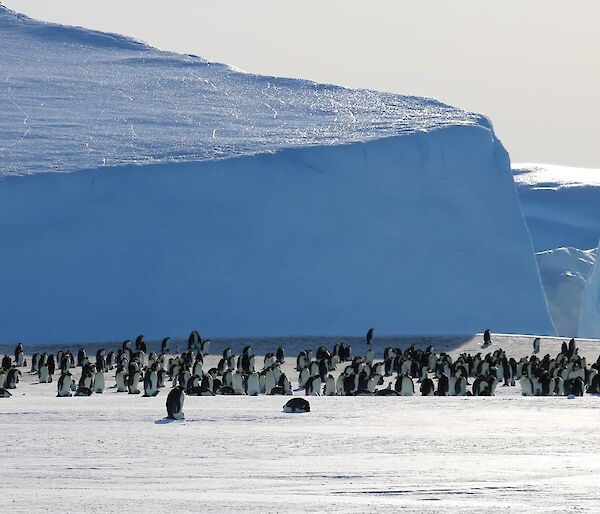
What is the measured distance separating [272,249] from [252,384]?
37.6 feet

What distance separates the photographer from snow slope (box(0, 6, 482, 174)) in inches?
→ 1190

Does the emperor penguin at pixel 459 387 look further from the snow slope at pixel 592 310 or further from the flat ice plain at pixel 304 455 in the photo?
the snow slope at pixel 592 310

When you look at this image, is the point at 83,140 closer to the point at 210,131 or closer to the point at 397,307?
the point at 210,131

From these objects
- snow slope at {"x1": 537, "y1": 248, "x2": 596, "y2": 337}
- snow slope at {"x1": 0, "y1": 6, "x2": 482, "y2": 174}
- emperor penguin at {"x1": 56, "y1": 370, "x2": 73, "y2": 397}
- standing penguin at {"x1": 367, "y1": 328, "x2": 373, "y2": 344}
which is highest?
snow slope at {"x1": 0, "y1": 6, "x2": 482, "y2": 174}

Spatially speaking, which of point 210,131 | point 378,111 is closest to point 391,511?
point 210,131

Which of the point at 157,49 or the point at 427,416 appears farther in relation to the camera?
the point at 157,49

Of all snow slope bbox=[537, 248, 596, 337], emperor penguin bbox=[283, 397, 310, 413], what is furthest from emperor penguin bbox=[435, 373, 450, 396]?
snow slope bbox=[537, 248, 596, 337]

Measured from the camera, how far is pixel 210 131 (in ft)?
106

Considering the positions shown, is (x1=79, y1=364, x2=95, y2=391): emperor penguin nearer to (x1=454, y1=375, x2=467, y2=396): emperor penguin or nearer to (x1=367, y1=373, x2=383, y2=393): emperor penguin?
(x1=367, y1=373, x2=383, y2=393): emperor penguin

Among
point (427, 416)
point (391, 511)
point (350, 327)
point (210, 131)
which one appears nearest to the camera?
point (391, 511)

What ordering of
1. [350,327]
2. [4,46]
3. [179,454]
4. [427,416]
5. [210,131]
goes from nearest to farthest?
[179,454] → [427,416] → [350,327] → [210,131] → [4,46]

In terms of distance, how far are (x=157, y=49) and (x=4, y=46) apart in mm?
4620

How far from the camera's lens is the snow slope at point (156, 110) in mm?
30219

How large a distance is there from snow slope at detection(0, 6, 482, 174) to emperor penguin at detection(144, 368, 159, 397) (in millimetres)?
12166
